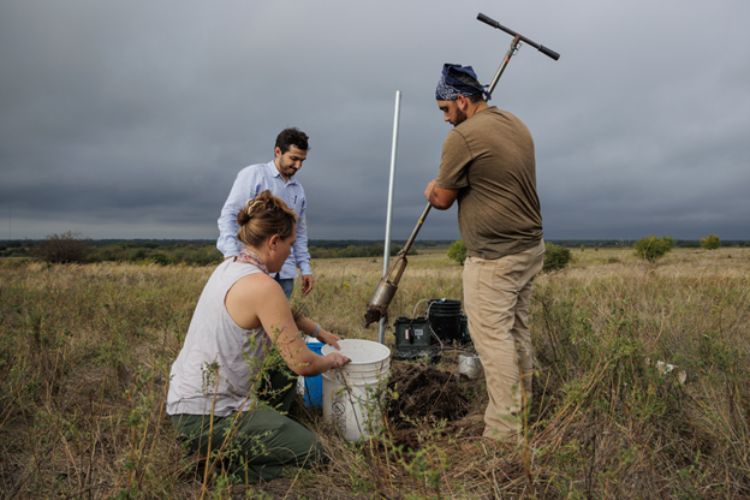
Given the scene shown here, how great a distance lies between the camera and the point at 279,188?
165 inches

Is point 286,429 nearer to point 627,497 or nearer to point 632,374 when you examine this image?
point 627,497

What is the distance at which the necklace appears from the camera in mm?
2494

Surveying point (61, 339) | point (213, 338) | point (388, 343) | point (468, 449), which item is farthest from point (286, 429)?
point (388, 343)

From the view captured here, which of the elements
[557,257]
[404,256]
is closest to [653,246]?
→ [557,257]

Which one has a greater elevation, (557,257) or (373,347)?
(373,347)

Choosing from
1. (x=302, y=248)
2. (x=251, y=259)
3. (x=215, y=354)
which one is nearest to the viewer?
(x=215, y=354)

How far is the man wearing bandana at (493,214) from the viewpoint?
2.71 m

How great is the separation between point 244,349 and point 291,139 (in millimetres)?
2481

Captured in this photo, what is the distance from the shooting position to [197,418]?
2383 mm

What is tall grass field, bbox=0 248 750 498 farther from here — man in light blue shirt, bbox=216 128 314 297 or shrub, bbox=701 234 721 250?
shrub, bbox=701 234 721 250

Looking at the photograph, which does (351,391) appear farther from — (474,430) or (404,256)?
(404,256)

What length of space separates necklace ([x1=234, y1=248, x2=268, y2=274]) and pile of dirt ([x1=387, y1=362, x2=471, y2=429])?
1440 mm

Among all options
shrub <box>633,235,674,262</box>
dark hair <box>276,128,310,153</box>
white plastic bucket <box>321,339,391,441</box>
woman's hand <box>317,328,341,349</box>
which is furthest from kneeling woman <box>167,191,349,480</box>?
shrub <box>633,235,674,262</box>

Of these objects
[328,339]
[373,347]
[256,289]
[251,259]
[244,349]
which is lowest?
[373,347]
